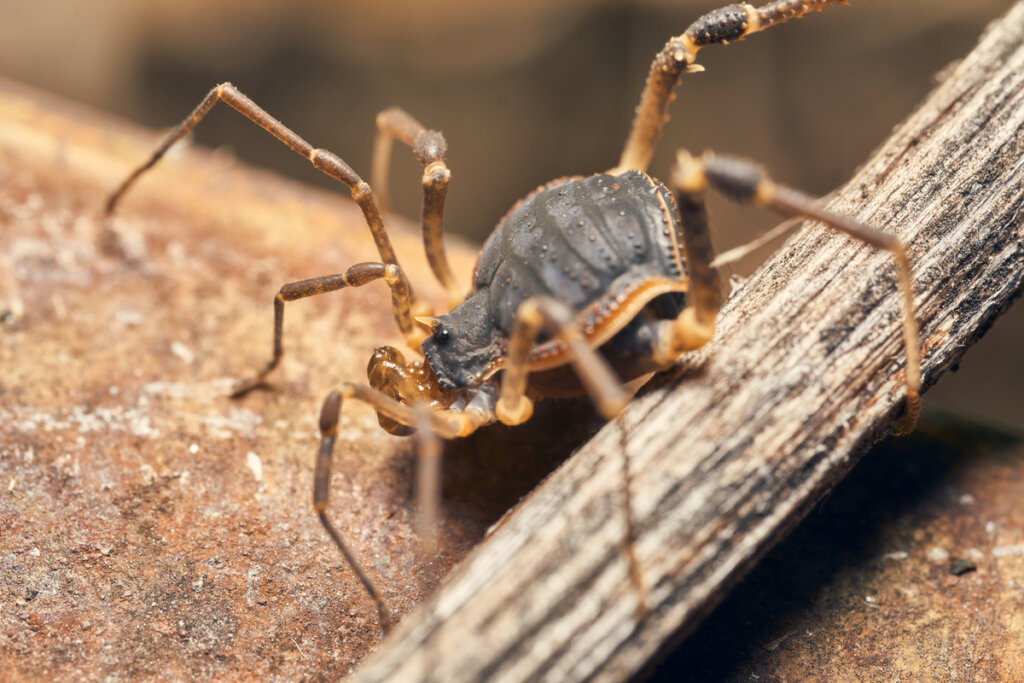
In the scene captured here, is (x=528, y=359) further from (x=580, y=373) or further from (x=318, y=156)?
(x=318, y=156)

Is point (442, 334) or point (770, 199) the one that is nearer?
point (770, 199)

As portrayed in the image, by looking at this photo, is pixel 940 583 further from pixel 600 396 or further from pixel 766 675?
pixel 600 396

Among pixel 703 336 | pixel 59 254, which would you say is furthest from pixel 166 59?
pixel 703 336

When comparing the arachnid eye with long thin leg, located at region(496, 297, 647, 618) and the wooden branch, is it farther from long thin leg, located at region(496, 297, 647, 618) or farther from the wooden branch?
the wooden branch

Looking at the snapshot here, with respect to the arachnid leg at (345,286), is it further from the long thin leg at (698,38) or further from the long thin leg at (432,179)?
the long thin leg at (698,38)

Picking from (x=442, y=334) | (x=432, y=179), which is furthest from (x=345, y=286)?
(x=432, y=179)

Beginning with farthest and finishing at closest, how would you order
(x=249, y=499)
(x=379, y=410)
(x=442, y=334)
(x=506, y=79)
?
(x=506, y=79), (x=442, y=334), (x=249, y=499), (x=379, y=410)

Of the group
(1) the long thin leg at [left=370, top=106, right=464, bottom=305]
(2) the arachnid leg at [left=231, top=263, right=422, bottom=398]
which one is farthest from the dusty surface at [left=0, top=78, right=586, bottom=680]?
(1) the long thin leg at [left=370, top=106, right=464, bottom=305]
